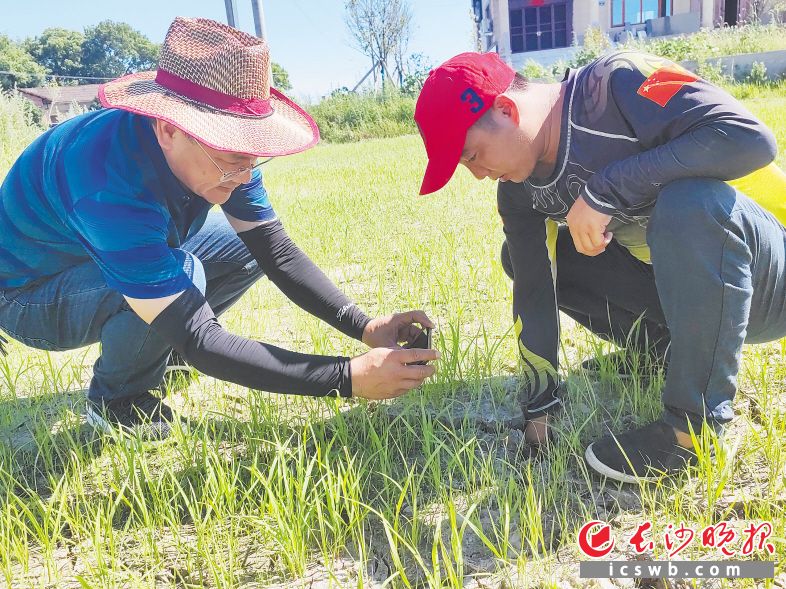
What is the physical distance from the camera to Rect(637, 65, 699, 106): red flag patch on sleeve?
142 cm

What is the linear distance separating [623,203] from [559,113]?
0.28 metres

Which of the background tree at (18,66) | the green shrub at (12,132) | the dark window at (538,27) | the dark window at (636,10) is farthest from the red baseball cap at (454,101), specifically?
the background tree at (18,66)

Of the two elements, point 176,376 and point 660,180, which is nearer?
point 660,180

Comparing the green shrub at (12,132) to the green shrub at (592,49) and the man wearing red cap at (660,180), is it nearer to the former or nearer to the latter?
the man wearing red cap at (660,180)

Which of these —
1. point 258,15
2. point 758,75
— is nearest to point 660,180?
point 258,15

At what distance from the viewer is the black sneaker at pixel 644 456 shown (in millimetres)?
1517

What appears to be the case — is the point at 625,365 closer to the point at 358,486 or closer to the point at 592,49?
the point at 358,486

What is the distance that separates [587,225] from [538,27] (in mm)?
Result: 25283

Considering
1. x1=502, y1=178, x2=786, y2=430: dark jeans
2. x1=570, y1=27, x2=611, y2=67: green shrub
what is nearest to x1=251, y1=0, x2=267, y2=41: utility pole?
x1=502, y1=178, x2=786, y2=430: dark jeans

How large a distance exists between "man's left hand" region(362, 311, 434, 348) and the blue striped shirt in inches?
23.2

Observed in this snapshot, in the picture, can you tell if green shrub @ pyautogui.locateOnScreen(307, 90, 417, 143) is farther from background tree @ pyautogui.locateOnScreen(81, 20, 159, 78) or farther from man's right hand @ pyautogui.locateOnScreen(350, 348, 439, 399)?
background tree @ pyautogui.locateOnScreen(81, 20, 159, 78)

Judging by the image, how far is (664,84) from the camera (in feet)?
4.67

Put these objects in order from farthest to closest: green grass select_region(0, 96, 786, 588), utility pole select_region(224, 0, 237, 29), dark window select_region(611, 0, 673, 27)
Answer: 1. dark window select_region(611, 0, 673, 27)
2. utility pole select_region(224, 0, 237, 29)
3. green grass select_region(0, 96, 786, 588)

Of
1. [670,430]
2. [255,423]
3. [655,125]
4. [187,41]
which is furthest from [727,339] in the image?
[187,41]
